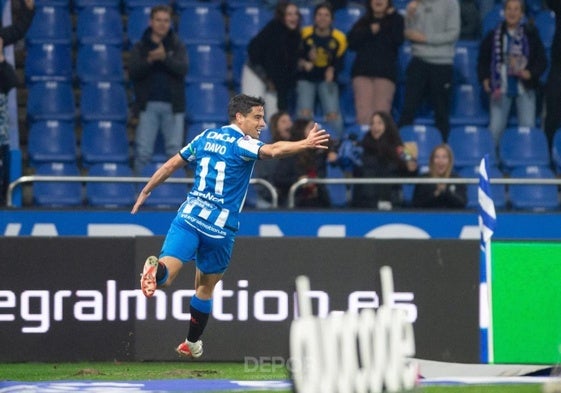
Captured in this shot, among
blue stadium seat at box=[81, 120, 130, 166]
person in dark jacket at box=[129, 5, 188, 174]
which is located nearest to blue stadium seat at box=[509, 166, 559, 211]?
person in dark jacket at box=[129, 5, 188, 174]

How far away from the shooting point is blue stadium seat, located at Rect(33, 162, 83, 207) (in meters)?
15.4

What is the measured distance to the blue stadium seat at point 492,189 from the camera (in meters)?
15.6

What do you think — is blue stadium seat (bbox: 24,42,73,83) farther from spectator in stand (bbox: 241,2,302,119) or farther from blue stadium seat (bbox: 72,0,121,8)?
spectator in stand (bbox: 241,2,302,119)

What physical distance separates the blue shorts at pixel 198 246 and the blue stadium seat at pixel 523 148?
5.89 m

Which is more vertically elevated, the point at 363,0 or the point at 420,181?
the point at 363,0

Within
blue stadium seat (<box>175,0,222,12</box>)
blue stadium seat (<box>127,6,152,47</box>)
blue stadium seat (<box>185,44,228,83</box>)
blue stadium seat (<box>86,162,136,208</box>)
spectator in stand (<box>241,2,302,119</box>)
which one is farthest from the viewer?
blue stadium seat (<box>175,0,222,12</box>)

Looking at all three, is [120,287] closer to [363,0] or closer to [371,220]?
[371,220]

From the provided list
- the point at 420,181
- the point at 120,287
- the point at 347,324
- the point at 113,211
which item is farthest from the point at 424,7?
the point at 347,324

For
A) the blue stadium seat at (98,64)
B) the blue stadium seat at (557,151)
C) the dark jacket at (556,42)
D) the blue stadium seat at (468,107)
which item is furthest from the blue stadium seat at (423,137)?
the blue stadium seat at (98,64)

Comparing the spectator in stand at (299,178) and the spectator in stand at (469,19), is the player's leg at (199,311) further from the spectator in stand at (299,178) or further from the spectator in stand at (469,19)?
the spectator in stand at (469,19)

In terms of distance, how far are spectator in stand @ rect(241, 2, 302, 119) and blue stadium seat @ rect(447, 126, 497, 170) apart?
2032 millimetres

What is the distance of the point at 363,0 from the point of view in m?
18.0

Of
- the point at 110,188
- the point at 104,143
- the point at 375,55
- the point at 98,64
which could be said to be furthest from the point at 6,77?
the point at 375,55

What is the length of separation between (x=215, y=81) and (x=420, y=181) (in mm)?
3617
